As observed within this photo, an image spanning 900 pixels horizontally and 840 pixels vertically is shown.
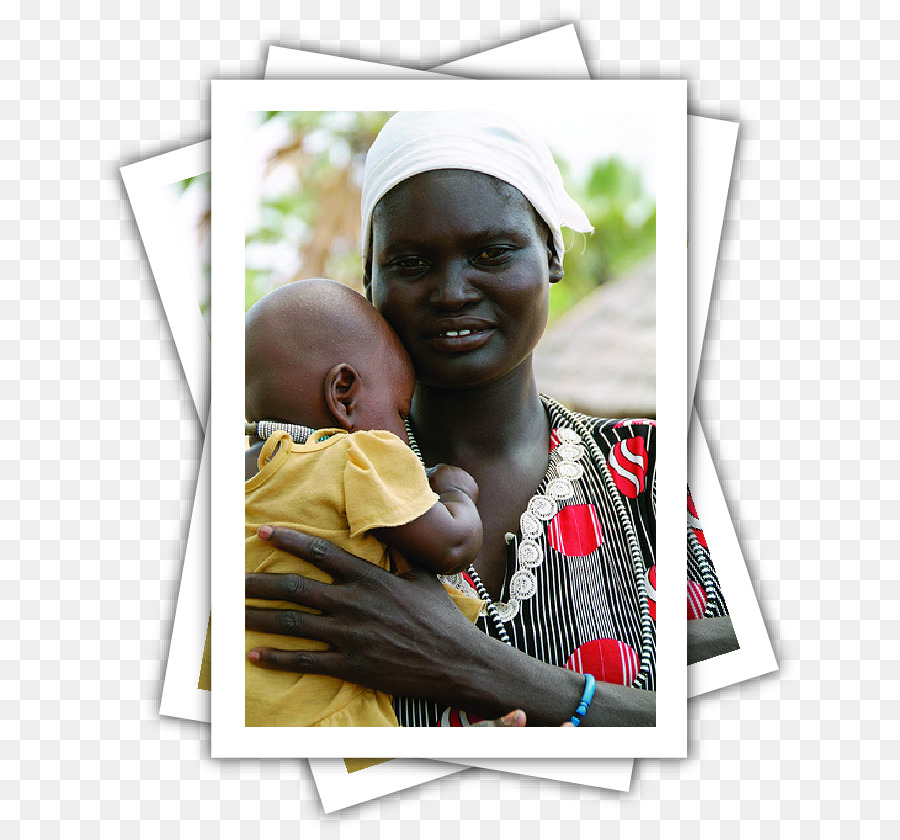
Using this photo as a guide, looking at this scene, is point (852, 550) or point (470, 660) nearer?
point (470, 660)

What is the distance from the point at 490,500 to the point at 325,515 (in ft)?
1.27

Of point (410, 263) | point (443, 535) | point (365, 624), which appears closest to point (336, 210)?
point (410, 263)

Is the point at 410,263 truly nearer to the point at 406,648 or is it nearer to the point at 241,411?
the point at 241,411

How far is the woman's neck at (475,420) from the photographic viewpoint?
1.99 m

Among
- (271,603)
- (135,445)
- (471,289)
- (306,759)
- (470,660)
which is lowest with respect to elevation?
(306,759)

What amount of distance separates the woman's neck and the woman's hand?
319 millimetres

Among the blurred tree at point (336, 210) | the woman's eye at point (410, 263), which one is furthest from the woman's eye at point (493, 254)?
the blurred tree at point (336, 210)

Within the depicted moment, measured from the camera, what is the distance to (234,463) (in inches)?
72.9

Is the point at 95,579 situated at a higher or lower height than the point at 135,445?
lower

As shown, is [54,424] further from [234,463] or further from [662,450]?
[662,450]

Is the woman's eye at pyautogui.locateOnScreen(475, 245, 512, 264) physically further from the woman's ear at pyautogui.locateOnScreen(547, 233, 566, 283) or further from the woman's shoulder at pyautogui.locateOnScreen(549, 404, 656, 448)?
the woman's shoulder at pyautogui.locateOnScreen(549, 404, 656, 448)

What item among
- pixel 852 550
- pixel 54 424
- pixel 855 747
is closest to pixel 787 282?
pixel 852 550

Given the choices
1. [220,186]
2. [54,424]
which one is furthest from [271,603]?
[220,186]

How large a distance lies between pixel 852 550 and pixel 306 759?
1.23 metres
